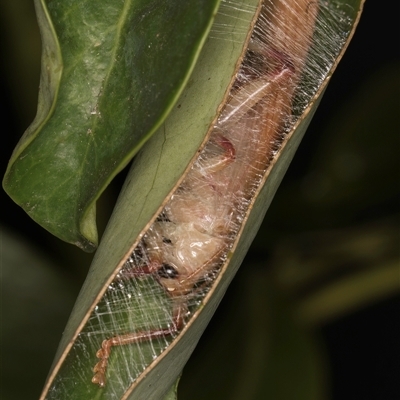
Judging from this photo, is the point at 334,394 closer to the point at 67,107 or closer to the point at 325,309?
the point at 325,309

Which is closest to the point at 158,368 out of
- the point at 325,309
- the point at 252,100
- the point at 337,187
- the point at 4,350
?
the point at 252,100

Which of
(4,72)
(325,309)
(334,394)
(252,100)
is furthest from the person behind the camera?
(334,394)

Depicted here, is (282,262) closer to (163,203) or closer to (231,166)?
(231,166)

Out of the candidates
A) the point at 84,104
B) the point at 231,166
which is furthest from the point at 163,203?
the point at 231,166

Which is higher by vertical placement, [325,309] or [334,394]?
[325,309]

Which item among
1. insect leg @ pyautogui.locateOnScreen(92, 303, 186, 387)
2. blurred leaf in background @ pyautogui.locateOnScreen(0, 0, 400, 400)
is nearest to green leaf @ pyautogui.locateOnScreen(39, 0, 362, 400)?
insect leg @ pyautogui.locateOnScreen(92, 303, 186, 387)

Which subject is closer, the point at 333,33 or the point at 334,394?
the point at 333,33

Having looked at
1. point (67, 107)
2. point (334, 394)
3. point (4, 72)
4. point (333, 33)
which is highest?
point (333, 33)
